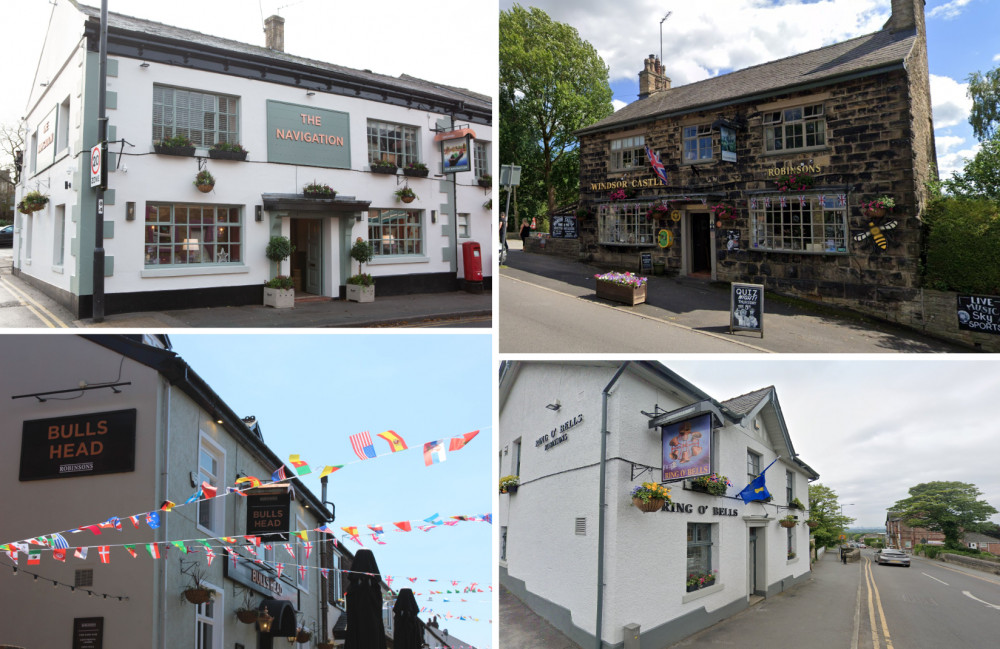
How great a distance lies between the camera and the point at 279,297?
54.9 ft

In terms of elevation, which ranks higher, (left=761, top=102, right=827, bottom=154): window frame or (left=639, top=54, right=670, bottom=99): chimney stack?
(left=639, top=54, right=670, bottom=99): chimney stack

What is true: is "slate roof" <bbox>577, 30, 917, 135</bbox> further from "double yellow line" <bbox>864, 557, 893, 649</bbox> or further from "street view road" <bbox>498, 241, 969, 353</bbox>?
"double yellow line" <bbox>864, 557, 893, 649</bbox>

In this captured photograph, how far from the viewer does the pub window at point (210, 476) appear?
10.3 metres

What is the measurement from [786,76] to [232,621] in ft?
62.7

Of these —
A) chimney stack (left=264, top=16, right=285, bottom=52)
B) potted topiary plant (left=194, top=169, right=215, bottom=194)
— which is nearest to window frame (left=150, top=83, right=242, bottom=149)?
potted topiary plant (left=194, top=169, right=215, bottom=194)

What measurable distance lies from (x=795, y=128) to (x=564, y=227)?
27.9 ft

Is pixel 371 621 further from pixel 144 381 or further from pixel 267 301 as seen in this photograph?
pixel 267 301

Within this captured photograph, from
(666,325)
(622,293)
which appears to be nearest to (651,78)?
(622,293)

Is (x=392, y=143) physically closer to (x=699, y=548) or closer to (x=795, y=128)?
(x=795, y=128)

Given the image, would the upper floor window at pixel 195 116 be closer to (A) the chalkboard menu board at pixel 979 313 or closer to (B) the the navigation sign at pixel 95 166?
(B) the the navigation sign at pixel 95 166

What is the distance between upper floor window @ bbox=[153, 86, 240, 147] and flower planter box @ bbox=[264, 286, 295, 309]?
3887 millimetres

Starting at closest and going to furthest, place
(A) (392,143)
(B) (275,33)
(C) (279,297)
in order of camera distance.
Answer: (C) (279,297), (A) (392,143), (B) (275,33)

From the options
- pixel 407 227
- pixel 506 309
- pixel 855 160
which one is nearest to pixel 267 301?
pixel 407 227

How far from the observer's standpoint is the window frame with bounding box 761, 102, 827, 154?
17.3m
